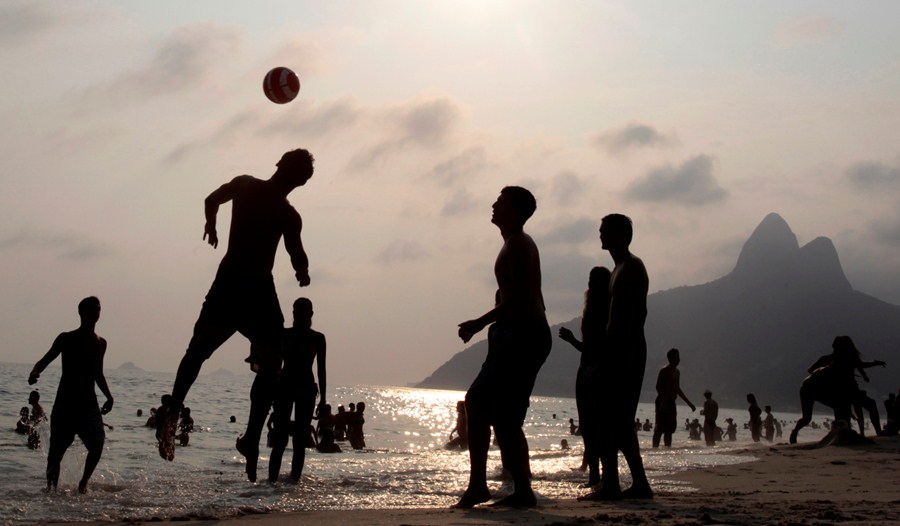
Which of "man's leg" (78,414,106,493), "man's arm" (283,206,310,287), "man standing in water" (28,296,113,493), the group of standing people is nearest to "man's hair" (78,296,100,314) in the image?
"man standing in water" (28,296,113,493)

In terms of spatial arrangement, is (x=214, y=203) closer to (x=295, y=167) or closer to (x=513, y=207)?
(x=295, y=167)

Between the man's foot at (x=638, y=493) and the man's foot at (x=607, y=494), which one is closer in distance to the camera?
the man's foot at (x=607, y=494)

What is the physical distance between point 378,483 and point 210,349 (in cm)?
356

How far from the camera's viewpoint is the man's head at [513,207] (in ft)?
22.9

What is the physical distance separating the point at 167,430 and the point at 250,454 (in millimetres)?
1486

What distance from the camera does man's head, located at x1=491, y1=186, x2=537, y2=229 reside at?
22.9 feet

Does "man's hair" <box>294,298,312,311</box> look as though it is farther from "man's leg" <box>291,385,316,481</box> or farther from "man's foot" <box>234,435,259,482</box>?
"man's foot" <box>234,435,259,482</box>

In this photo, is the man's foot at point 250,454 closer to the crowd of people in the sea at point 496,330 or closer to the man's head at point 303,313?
the crowd of people in the sea at point 496,330

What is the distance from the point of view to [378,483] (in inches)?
391

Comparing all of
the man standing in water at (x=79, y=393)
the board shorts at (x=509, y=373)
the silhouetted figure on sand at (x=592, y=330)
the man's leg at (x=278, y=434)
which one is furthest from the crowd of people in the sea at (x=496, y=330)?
the silhouetted figure on sand at (x=592, y=330)

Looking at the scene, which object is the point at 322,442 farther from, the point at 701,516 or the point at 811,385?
the point at 701,516

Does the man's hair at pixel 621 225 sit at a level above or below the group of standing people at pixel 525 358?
above

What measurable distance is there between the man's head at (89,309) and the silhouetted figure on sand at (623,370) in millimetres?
→ 4947

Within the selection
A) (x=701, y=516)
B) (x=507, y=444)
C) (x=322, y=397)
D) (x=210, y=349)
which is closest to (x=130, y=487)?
(x=322, y=397)
